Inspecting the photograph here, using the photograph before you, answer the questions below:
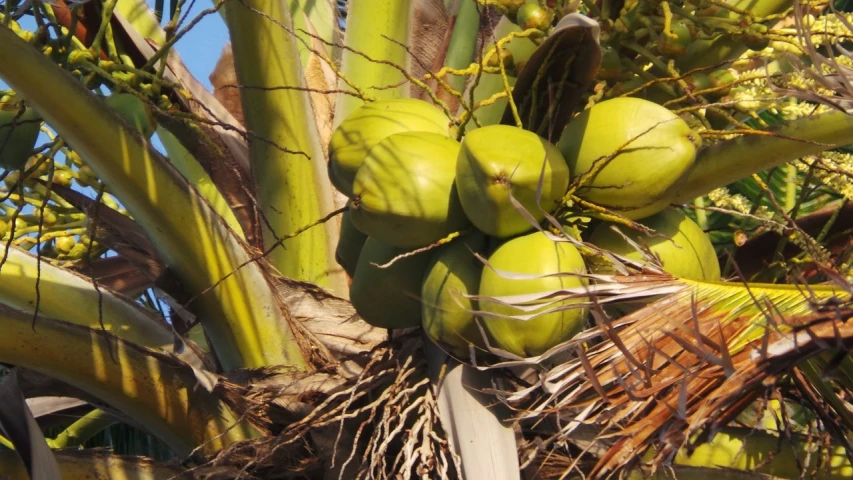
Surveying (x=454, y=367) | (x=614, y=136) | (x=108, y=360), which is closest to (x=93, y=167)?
(x=108, y=360)

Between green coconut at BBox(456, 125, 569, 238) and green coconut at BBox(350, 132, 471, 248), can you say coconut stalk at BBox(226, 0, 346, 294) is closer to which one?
green coconut at BBox(350, 132, 471, 248)

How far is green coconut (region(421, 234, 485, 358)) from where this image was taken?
1293mm

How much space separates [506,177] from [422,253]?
256 mm

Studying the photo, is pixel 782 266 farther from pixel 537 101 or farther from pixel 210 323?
pixel 210 323

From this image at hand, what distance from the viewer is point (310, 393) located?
5.55 ft

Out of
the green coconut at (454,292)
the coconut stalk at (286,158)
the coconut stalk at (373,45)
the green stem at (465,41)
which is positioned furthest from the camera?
the green stem at (465,41)

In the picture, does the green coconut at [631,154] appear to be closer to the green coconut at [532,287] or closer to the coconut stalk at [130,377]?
the green coconut at [532,287]

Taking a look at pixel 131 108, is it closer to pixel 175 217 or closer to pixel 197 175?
pixel 175 217

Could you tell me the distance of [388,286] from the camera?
145 cm

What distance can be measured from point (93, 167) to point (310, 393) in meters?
0.55

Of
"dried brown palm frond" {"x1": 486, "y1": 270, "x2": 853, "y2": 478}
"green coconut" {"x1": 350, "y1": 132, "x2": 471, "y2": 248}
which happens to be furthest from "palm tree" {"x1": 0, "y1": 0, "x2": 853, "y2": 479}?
"green coconut" {"x1": 350, "y1": 132, "x2": 471, "y2": 248}

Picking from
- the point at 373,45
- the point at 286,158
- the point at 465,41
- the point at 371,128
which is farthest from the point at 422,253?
the point at 465,41

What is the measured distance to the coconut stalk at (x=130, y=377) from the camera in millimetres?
1656

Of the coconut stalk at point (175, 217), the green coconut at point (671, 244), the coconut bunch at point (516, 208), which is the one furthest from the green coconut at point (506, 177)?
the coconut stalk at point (175, 217)
